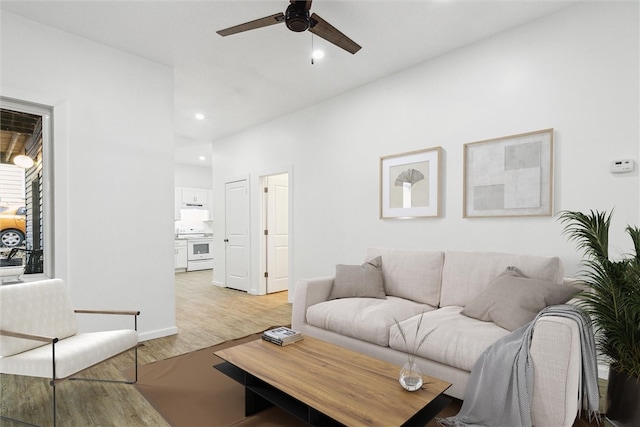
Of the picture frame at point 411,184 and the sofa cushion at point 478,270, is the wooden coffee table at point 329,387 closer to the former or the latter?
the sofa cushion at point 478,270

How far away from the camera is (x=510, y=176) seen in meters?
3.01

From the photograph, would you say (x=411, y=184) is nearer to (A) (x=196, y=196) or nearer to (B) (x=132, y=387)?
(B) (x=132, y=387)

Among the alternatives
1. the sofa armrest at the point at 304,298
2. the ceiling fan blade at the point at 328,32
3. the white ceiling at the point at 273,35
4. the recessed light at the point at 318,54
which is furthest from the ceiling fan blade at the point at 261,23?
the sofa armrest at the point at 304,298

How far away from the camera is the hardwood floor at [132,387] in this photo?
2082mm

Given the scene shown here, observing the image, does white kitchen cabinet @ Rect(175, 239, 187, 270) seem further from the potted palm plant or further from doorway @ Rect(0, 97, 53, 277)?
the potted palm plant

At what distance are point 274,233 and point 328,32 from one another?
3928 mm

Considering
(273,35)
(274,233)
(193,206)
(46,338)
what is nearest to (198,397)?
(46,338)

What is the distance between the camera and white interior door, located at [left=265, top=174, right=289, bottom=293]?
19.1ft

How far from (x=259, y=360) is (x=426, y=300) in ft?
5.36

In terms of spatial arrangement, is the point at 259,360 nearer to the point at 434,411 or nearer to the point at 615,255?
the point at 434,411

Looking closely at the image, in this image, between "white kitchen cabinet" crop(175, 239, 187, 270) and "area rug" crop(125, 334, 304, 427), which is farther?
"white kitchen cabinet" crop(175, 239, 187, 270)

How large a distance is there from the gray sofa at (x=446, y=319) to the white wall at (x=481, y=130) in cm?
49

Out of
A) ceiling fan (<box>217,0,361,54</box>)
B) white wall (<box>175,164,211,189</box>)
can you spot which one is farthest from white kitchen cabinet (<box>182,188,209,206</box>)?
ceiling fan (<box>217,0,361,54</box>)

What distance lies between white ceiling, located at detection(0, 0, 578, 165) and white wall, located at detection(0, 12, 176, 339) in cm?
22
